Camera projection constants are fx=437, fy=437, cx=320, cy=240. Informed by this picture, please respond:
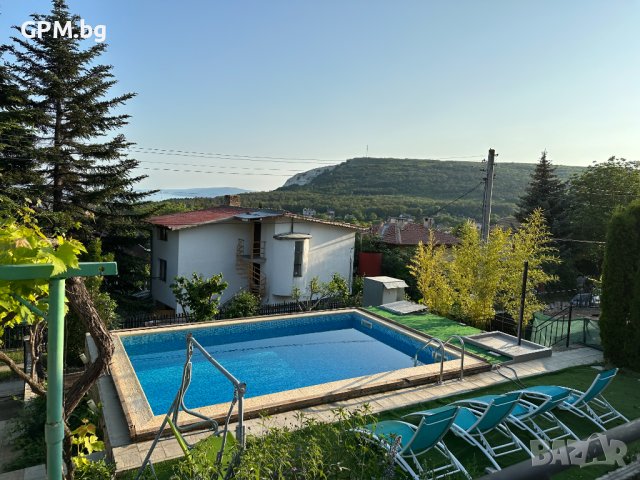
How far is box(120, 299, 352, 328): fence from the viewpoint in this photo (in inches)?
617

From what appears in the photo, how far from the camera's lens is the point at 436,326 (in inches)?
541

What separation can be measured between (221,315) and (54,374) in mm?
16859

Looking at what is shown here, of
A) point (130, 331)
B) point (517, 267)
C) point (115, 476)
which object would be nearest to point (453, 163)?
point (517, 267)

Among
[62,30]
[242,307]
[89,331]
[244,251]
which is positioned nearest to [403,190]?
[244,251]

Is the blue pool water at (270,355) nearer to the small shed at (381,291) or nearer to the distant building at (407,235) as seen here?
the small shed at (381,291)

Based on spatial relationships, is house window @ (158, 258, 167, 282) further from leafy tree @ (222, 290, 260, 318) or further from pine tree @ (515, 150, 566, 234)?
pine tree @ (515, 150, 566, 234)

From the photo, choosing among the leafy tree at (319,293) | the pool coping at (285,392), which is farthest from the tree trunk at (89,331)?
the leafy tree at (319,293)

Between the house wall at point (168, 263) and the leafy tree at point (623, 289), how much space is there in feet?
54.7

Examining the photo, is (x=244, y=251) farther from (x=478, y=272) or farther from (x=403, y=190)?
(x=403, y=190)

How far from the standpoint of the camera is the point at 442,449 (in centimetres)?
603

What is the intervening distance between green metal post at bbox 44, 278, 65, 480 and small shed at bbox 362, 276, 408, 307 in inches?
579

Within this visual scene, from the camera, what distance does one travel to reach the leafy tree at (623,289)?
10273 mm

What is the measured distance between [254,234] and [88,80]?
10422mm

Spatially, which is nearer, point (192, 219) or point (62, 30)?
point (62, 30)
